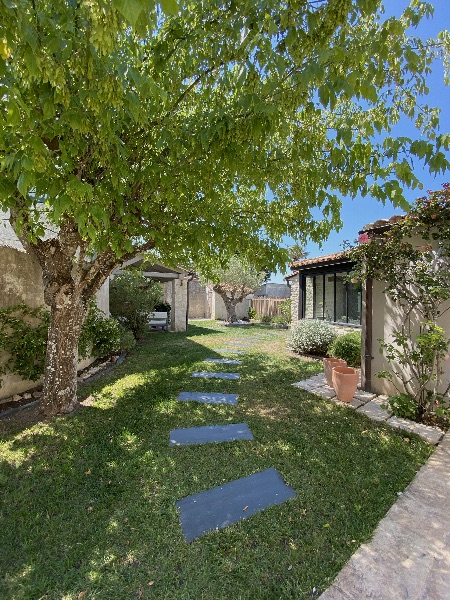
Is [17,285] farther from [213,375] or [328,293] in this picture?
[328,293]

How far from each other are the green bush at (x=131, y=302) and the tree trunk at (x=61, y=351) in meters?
6.04

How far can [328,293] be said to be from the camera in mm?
10266

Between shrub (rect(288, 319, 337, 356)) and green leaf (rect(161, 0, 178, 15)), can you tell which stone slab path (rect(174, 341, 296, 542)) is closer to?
green leaf (rect(161, 0, 178, 15))

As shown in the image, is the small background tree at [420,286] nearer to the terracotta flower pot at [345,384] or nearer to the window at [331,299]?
the terracotta flower pot at [345,384]

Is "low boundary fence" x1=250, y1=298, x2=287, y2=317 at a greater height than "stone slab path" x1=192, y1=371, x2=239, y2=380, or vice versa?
"low boundary fence" x1=250, y1=298, x2=287, y2=317

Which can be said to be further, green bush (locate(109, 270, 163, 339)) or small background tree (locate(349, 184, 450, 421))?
green bush (locate(109, 270, 163, 339))

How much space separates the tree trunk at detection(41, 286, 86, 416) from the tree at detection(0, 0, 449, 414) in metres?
0.02

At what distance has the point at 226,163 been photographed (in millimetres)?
3152

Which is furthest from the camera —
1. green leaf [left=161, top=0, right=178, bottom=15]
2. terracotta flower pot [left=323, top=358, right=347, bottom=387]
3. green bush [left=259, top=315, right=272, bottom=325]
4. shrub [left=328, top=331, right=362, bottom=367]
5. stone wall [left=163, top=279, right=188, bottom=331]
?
green bush [left=259, top=315, right=272, bottom=325]

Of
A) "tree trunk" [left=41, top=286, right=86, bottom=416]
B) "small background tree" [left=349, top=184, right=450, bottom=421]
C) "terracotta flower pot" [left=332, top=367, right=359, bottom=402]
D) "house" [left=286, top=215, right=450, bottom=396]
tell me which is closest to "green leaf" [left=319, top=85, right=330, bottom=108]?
"small background tree" [left=349, top=184, right=450, bottom=421]

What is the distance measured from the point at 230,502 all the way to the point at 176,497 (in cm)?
52

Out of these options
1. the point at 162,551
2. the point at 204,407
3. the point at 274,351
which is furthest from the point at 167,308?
the point at 162,551

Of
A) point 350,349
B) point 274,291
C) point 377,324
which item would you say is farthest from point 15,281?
point 274,291

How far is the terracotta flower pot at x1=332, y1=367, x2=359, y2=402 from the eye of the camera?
512 cm
